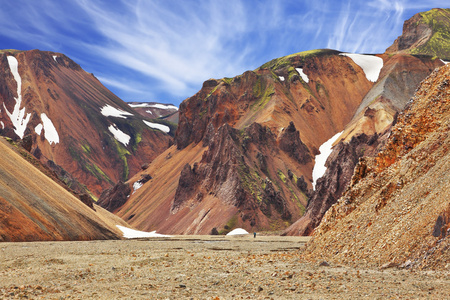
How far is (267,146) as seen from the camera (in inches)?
5305

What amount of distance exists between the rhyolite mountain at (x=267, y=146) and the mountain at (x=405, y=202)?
49.9 meters

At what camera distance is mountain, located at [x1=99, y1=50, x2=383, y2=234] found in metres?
111

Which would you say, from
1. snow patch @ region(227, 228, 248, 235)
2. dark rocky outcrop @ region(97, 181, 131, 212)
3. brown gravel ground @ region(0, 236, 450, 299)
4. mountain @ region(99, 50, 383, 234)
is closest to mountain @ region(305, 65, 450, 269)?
brown gravel ground @ region(0, 236, 450, 299)

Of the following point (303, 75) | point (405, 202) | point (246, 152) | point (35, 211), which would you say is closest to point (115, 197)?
point (246, 152)

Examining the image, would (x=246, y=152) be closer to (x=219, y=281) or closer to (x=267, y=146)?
(x=267, y=146)

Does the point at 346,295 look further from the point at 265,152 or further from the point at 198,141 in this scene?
the point at 198,141

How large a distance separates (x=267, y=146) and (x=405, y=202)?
111 m

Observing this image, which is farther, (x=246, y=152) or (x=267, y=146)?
(x=267, y=146)

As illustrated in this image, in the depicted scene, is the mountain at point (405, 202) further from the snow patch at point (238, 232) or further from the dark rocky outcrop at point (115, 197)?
the dark rocky outcrop at point (115, 197)

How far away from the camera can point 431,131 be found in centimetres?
3114

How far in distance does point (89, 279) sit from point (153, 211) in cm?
12010

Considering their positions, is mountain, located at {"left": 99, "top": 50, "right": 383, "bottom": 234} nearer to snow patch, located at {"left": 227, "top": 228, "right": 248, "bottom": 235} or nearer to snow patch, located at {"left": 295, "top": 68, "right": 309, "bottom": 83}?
snow patch, located at {"left": 295, "top": 68, "right": 309, "bottom": 83}

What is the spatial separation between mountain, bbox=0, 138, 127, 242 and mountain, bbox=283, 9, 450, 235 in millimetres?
42393

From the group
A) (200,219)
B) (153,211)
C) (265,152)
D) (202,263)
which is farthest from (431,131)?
(153,211)
